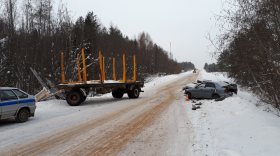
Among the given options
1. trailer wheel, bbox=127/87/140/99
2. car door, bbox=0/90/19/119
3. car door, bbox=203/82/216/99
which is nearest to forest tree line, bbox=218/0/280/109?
car door, bbox=203/82/216/99

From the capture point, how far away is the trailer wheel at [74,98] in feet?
70.3

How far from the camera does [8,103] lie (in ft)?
45.3

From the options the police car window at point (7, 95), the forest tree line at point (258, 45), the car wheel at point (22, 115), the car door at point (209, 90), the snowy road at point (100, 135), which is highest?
the forest tree line at point (258, 45)

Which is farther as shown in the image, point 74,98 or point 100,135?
point 74,98

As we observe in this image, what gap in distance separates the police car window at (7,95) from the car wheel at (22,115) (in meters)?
0.64

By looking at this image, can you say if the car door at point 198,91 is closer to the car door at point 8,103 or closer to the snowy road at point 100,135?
the snowy road at point 100,135

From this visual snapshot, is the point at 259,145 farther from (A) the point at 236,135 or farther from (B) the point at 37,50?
(B) the point at 37,50

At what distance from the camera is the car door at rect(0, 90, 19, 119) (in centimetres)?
1359

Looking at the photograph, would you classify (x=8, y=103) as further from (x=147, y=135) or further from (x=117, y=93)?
(x=117, y=93)

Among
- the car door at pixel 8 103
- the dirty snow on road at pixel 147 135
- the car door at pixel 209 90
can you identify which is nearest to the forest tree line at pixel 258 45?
the dirty snow on road at pixel 147 135

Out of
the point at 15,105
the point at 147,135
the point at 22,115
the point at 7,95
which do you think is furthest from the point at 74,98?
the point at 147,135

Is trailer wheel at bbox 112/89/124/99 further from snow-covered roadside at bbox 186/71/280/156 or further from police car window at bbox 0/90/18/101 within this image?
snow-covered roadside at bbox 186/71/280/156

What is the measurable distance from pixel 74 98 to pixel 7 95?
7621 millimetres

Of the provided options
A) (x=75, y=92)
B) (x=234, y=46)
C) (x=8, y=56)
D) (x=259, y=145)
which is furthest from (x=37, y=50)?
(x=259, y=145)
